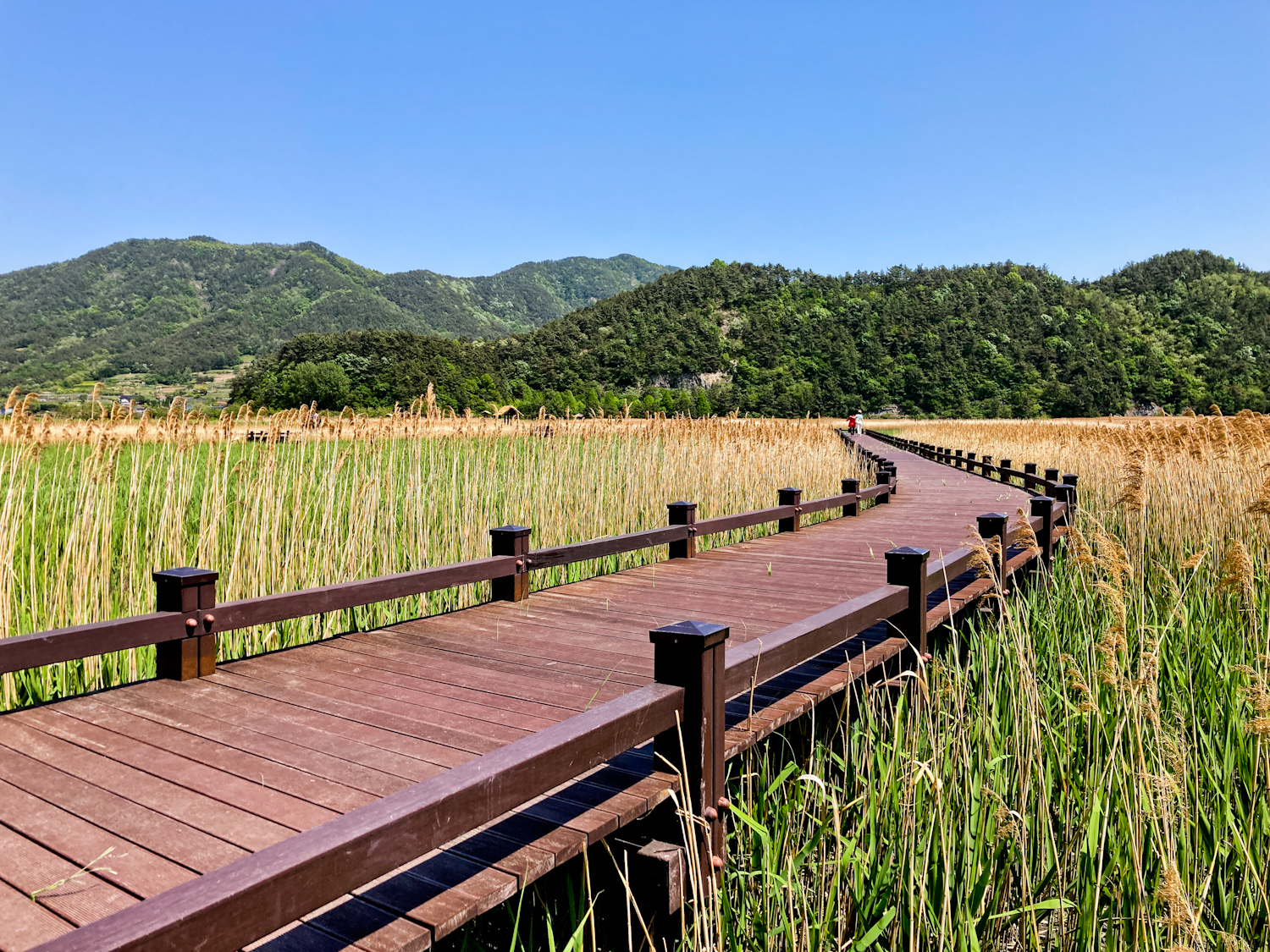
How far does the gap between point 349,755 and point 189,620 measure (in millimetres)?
1111

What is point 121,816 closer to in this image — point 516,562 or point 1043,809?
point 1043,809

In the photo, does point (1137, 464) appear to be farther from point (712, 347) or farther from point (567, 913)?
point (712, 347)

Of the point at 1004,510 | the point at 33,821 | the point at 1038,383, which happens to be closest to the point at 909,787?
the point at 33,821

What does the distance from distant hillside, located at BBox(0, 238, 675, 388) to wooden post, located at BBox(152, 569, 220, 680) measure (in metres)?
110

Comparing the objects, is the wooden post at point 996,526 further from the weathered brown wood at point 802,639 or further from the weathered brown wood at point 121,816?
the weathered brown wood at point 121,816

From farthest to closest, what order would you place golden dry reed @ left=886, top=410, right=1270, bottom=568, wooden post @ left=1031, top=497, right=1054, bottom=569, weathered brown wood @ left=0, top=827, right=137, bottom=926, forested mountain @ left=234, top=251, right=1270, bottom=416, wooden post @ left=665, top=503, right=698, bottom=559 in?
forested mountain @ left=234, top=251, right=1270, bottom=416, wooden post @ left=665, top=503, right=698, bottom=559, wooden post @ left=1031, top=497, right=1054, bottom=569, golden dry reed @ left=886, top=410, right=1270, bottom=568, weathered brown wood @ left=0, top=827, right=137, bottom=926

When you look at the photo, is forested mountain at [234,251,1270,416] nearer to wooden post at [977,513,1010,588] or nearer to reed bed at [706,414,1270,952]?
wooden post at [977,513,1010,588]

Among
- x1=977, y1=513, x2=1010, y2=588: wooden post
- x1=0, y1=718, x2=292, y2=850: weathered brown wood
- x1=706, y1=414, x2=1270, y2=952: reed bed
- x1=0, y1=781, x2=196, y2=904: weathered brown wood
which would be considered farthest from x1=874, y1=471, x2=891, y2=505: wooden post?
x1=0, y1=781, x2=196, y2=904: weathered brown wood

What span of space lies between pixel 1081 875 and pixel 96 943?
7.85ft

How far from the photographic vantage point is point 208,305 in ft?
483

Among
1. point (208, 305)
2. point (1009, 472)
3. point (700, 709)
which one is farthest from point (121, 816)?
point (208, 305)

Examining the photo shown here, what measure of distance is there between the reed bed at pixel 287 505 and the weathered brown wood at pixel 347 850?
2.59 metres

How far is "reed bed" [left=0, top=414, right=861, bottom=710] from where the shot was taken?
388 centimetres

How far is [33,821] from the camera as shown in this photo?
80.2 inches
